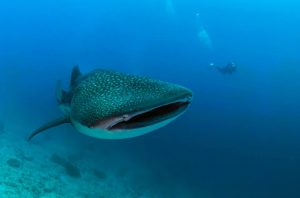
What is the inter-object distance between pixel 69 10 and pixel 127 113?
14901cm

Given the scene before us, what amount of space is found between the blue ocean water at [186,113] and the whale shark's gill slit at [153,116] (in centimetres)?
1049

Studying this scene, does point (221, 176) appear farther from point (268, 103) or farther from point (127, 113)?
point (127, 113)

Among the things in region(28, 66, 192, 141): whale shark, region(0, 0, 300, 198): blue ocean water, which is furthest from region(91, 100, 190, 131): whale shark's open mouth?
region(0, 0, 300, 198): blue ocean water

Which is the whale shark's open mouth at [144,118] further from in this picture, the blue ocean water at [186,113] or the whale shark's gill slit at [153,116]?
the blue ocean water at [186,113]

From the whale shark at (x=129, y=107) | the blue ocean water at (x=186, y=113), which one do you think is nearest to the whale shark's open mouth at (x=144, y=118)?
the whale shark at (x=129, y=107)

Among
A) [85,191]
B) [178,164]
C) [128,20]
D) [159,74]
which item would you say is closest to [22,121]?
[178,164]

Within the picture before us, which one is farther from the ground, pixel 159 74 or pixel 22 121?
pixel 159 74

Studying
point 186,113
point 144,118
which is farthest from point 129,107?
point 186,113

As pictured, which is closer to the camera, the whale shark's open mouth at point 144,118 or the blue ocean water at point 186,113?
the whale shark's open mouth at point 144,118

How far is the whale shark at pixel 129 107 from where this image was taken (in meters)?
2.26

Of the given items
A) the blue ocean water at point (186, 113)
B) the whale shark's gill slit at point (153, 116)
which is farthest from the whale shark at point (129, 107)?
the blue ocean water at point (186, 113)

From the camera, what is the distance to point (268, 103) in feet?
195

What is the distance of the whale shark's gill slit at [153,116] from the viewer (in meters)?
2.29

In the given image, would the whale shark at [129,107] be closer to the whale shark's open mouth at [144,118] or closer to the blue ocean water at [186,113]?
the whale shark's open mouth at [144,118]
